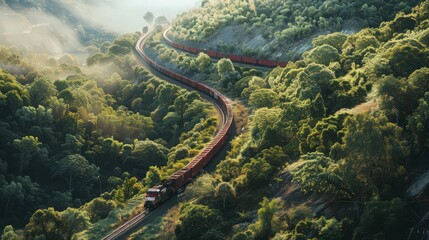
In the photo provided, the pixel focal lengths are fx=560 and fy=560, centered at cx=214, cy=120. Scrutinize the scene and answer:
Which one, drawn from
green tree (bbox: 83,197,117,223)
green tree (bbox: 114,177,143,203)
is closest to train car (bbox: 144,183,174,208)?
green tree (bbox: 83,197,117,223)

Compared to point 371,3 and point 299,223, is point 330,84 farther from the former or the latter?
point 371,3

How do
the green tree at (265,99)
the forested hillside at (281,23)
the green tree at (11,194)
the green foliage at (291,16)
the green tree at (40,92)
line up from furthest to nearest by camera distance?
the green foliage at (291,16)
the forested hillside at (281,23)
the green tree at (40,92)
the green tree at (11,194)
the green tree at (265,99)

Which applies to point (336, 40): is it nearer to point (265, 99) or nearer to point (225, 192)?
point (265, 99)

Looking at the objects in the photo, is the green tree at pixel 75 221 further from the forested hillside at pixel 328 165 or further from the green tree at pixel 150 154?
the green tree at pixel 150 154

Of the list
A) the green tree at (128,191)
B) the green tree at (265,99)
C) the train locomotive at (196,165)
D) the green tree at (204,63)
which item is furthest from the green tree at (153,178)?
the green tree at (204,63)

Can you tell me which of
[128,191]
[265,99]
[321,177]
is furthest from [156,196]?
[265,99]

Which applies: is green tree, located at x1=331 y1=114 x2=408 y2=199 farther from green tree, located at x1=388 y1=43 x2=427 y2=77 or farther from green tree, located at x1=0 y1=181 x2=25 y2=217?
green tree, located at x1=0 y1=181 x2=25 y2=217
